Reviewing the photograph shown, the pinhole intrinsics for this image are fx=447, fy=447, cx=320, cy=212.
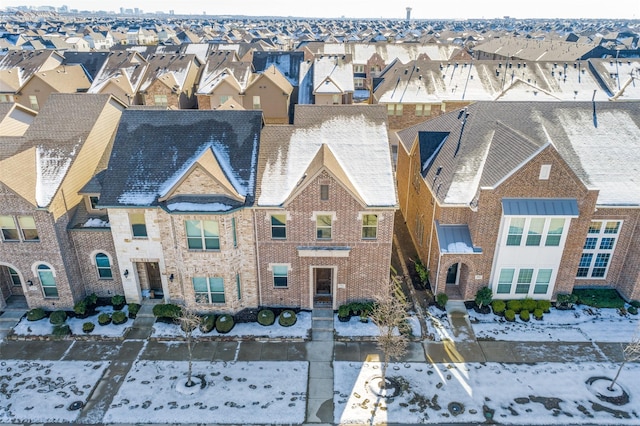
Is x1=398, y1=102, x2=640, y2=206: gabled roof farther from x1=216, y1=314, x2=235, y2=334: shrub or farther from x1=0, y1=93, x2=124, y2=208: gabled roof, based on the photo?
x1=0, y1=93, x2=124, y2=208: gabled roof

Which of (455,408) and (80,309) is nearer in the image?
(455,408)

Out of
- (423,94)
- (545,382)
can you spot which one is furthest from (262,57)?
(545,382)

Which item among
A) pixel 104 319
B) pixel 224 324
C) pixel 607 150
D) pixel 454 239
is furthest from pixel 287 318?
pixel 607 150

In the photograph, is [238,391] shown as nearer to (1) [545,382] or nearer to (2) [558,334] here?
(1) [545,382]

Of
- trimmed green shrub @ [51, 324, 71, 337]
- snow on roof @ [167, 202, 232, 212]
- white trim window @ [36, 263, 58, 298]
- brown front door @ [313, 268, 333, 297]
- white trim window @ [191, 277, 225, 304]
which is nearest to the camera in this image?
snow on roof @ [167, 202, 232, 212]

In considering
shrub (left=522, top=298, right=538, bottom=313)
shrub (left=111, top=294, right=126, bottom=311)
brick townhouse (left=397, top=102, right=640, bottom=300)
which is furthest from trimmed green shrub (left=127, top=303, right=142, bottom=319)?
shrub (left=522, top=298, right=538, bottom=313)

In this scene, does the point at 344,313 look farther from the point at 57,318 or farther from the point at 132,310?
the point at 57,318
